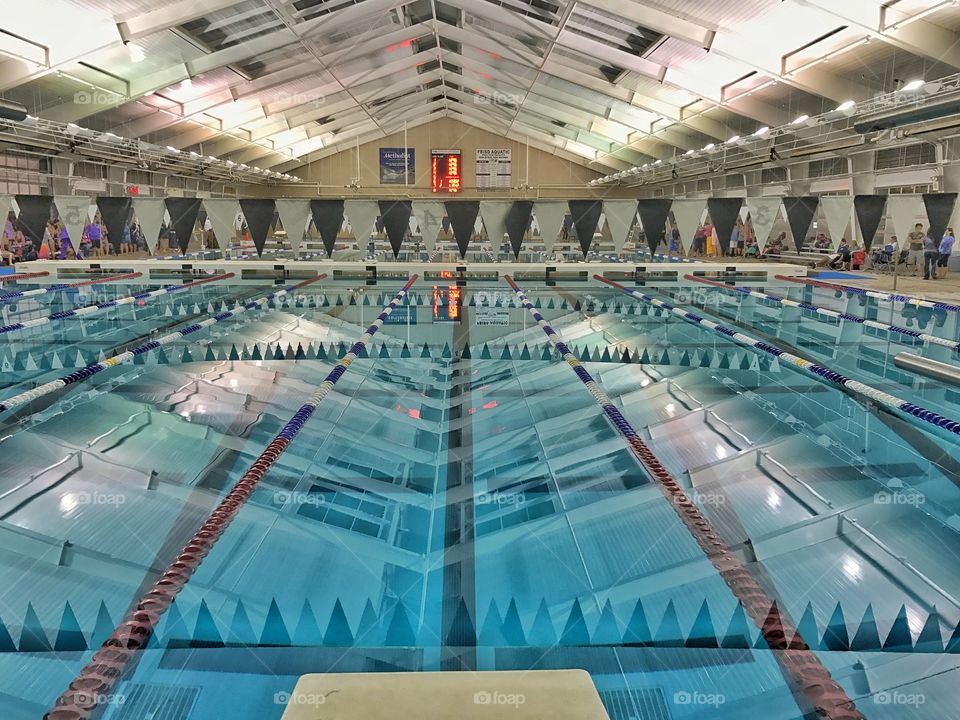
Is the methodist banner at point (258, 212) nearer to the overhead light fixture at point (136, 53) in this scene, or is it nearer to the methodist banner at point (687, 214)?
the overhead light fixture at point (136, 53)

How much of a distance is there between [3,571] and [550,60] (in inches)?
542

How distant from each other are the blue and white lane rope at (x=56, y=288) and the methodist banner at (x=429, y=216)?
5200 millimetres

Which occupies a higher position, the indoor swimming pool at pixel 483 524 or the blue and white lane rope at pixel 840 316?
the blue and white lane rope at pixel 840 316

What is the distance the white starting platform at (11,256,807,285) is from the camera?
12396 millimetres

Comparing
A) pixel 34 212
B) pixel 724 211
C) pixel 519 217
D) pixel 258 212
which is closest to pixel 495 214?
pixel 519 217

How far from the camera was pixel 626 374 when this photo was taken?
17.4 feet

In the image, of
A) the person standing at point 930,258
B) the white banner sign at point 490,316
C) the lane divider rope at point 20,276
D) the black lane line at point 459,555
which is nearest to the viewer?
the black lane line at point 459,555

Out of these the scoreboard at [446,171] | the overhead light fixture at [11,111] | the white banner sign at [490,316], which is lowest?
the white banner sign at [490,316]

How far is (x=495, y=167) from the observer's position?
27.6m

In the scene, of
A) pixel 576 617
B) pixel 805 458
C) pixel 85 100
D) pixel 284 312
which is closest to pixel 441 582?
pixel 576 617

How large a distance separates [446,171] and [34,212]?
1812cm

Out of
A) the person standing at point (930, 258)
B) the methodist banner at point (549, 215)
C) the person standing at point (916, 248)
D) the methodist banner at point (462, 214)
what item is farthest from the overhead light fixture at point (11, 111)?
the person standing at point (916, 248)

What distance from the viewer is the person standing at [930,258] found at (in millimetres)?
12109

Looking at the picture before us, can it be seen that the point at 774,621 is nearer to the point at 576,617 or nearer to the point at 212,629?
the point at 576,617
